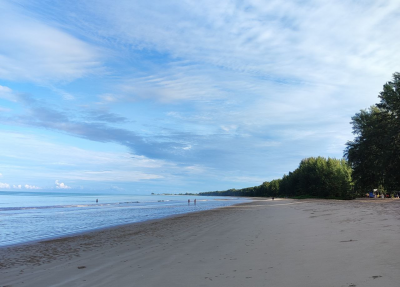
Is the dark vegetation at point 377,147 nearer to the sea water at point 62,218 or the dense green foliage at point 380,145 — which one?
the dense green foliage at point 380,145

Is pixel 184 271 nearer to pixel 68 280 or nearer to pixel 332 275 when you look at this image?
pixel 68 280

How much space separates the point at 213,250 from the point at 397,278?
17.3 feet

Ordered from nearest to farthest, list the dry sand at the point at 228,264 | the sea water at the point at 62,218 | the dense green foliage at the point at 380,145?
1. the dry sand at the point at 228,264
2. the sea water at the point at 62,218
3. the dense green foliage at the point at 380,145

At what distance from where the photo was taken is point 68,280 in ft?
21.0

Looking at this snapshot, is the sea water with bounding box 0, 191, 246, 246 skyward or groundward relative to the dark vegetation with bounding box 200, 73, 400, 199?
groundward

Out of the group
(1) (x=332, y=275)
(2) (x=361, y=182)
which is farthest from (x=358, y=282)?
(2) (x=361, y=182)

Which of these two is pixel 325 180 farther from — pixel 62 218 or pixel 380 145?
pixel 62 218

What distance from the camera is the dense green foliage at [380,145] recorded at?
43.3 m

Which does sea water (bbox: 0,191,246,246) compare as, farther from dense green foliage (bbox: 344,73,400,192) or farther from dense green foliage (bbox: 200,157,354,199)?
dense green foliage (bbox: 200,157,354,199)

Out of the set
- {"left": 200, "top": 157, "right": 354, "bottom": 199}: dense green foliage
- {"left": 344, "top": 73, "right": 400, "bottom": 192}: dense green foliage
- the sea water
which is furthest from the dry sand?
{"left": 200, "top": 157, "right": 354, "bottom": 199}: dense green foliage

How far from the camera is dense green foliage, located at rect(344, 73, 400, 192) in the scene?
1704 inches

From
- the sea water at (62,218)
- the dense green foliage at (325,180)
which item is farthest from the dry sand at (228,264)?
the dense green foliage at (325,180)

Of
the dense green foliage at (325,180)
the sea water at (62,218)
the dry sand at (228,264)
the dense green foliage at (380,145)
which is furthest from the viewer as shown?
the dense green foliage at (325,180)

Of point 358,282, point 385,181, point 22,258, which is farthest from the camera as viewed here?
point 385,181
